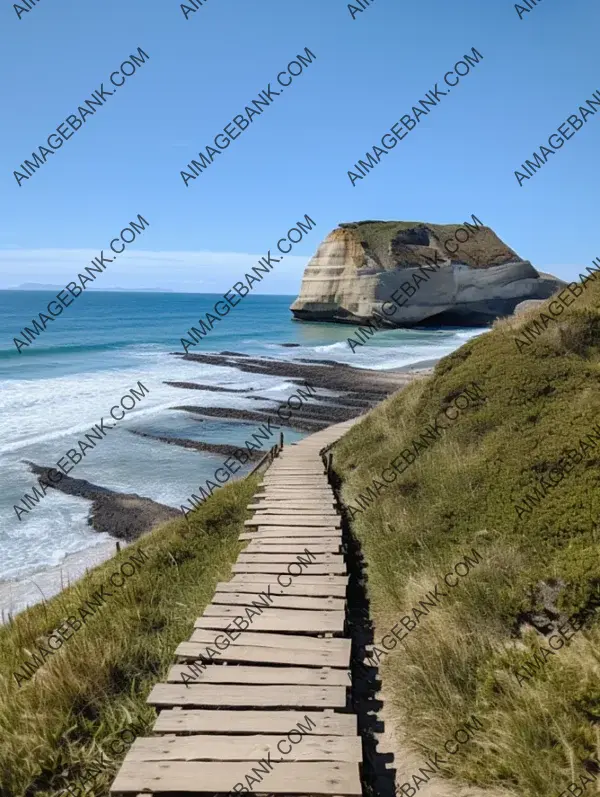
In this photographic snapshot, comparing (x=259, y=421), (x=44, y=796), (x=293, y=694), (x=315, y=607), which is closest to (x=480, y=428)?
(x=315, y=607)

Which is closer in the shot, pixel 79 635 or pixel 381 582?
pixel 79 635

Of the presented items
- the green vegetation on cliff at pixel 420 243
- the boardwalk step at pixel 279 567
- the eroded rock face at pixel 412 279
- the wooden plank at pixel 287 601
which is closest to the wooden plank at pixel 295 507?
the boardwalk step at pixel 279 567

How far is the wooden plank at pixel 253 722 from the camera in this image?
4266 millimetres

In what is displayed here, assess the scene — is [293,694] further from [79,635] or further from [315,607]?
[79,635]

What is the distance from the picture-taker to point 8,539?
13.4m

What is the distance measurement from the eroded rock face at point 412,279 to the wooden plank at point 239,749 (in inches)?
2599

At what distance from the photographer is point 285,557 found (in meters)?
7.46

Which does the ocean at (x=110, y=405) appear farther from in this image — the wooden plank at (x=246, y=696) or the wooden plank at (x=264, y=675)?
the wooden plank at (x=246, y=696)

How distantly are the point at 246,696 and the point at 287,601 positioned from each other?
5.28 ft

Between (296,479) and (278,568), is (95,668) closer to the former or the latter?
(278,568)

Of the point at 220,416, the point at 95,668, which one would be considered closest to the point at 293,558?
the point at 95,668

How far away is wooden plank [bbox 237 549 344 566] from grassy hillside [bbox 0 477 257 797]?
1.30ft

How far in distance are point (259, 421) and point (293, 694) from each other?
67.8ft

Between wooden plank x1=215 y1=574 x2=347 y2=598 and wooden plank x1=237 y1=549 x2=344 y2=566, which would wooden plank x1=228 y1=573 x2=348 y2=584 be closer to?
wooden plank x1=215 y1=574 x2=347 y2=598
